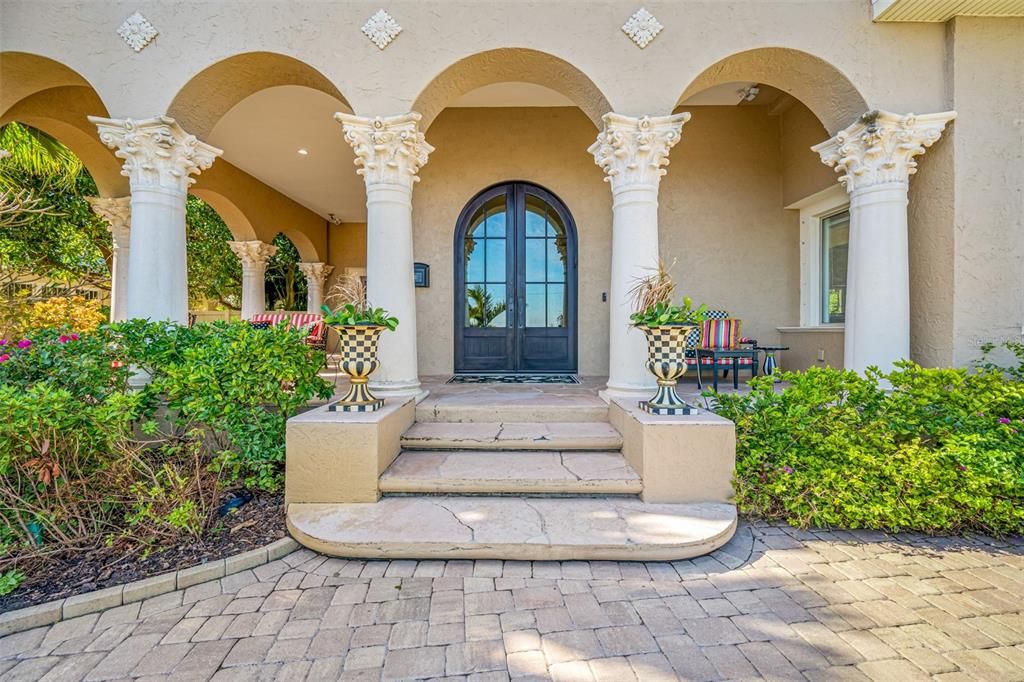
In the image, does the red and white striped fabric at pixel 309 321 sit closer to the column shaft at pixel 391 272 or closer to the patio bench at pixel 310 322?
the patio bench at pixel 310 322

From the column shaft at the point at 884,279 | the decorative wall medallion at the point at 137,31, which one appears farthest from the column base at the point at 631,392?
the decorative wall medallion at the point at 137,31

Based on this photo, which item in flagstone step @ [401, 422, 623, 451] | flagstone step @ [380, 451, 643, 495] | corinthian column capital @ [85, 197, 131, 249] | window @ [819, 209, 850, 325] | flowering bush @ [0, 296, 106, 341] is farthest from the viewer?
corinthian column capital @ [85, 197, 131, 249]

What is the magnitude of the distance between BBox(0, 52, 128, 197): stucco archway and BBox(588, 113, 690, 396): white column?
15.9 ft

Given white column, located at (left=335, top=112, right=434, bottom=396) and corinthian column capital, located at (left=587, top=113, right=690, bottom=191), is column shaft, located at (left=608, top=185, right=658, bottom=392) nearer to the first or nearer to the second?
corinthian column capital, located at (left=587, top=113, right=690, bottom=191)

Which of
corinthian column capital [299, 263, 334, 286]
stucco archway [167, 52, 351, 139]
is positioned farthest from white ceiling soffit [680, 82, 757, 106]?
corinthian column capital [299, 263, 334, 286]

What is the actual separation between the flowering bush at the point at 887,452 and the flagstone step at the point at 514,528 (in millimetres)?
465

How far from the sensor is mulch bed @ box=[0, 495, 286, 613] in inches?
86.9

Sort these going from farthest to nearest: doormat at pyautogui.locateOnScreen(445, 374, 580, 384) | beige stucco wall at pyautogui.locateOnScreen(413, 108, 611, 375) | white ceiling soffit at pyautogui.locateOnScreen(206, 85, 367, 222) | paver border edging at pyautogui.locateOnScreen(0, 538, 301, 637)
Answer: beige stucco wall at pyautogui.locateOnScreen(413, 108, 611, 375), white ceiling soffit at pyautogui.locateOnScreen(206, 85, 367, 222), doormat at pyautogui.locateOnScreen(445, 374, 580, 384), paver border edging at pyautogui.locateOnScreen(0, 538, 301, 637)

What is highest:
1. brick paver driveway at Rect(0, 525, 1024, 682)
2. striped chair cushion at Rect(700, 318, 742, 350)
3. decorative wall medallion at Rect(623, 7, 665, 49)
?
decorative wall medallion at Rect(623, 7, 665, 49)

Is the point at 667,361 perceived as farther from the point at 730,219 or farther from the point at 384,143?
the point at 730,219

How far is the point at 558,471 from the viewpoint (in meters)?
3.08

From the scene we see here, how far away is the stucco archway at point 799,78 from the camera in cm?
391

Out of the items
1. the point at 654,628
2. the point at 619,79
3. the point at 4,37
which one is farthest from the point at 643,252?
the point at 4,37

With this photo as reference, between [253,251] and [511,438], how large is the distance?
7.87 meters
